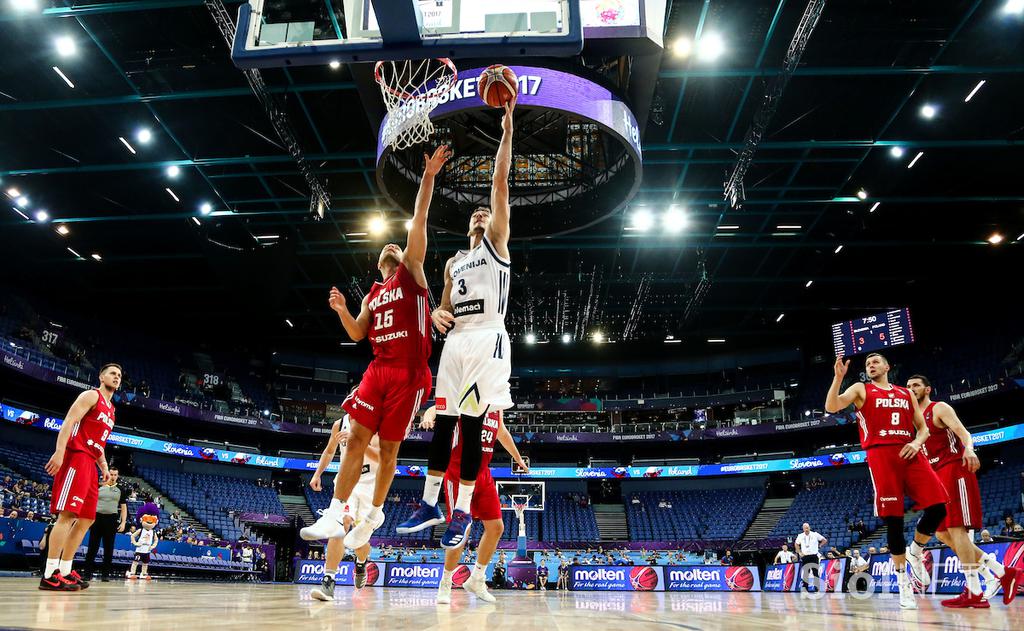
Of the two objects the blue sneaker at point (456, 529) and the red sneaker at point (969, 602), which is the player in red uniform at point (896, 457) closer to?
the red sneaker at point (969, 602)

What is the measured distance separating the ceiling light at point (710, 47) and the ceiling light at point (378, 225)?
425 inches

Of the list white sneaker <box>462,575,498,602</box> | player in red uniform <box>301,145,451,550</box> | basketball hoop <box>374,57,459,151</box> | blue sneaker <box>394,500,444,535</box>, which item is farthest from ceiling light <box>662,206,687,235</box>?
blue sneaker <box>394,500,444,535</box>

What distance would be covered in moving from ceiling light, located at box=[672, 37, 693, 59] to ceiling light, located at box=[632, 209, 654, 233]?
20.7ft

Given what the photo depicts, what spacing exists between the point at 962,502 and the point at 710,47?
34.2 ft

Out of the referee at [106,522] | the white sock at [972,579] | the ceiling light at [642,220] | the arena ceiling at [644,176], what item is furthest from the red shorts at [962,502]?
the ceiling light at [642,220]

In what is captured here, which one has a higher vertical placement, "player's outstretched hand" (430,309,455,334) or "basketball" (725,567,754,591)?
"player's outstretched hand" (430,309,455,334)

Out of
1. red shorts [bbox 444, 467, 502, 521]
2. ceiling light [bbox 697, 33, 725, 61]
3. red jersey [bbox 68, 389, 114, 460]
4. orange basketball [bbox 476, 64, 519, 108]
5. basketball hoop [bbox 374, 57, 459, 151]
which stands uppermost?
ceiling light [bbox 697, 33, 725, 61]

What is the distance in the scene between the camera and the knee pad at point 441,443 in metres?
4.41

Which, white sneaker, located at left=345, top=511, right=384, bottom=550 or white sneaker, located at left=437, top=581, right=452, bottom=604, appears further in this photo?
→ white sneaker, located at left=437, top=581, right=452, bottom=604

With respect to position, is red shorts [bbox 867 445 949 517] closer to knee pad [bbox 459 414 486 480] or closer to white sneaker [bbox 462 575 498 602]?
white sneaker [bbox 462 575 498 602]

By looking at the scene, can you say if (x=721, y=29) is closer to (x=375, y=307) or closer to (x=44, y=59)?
(x=375, y=307)

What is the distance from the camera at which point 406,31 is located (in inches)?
207

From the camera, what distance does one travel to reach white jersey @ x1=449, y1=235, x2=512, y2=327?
4586mm

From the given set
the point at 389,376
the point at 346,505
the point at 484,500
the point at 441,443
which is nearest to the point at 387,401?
the point at 389,376
